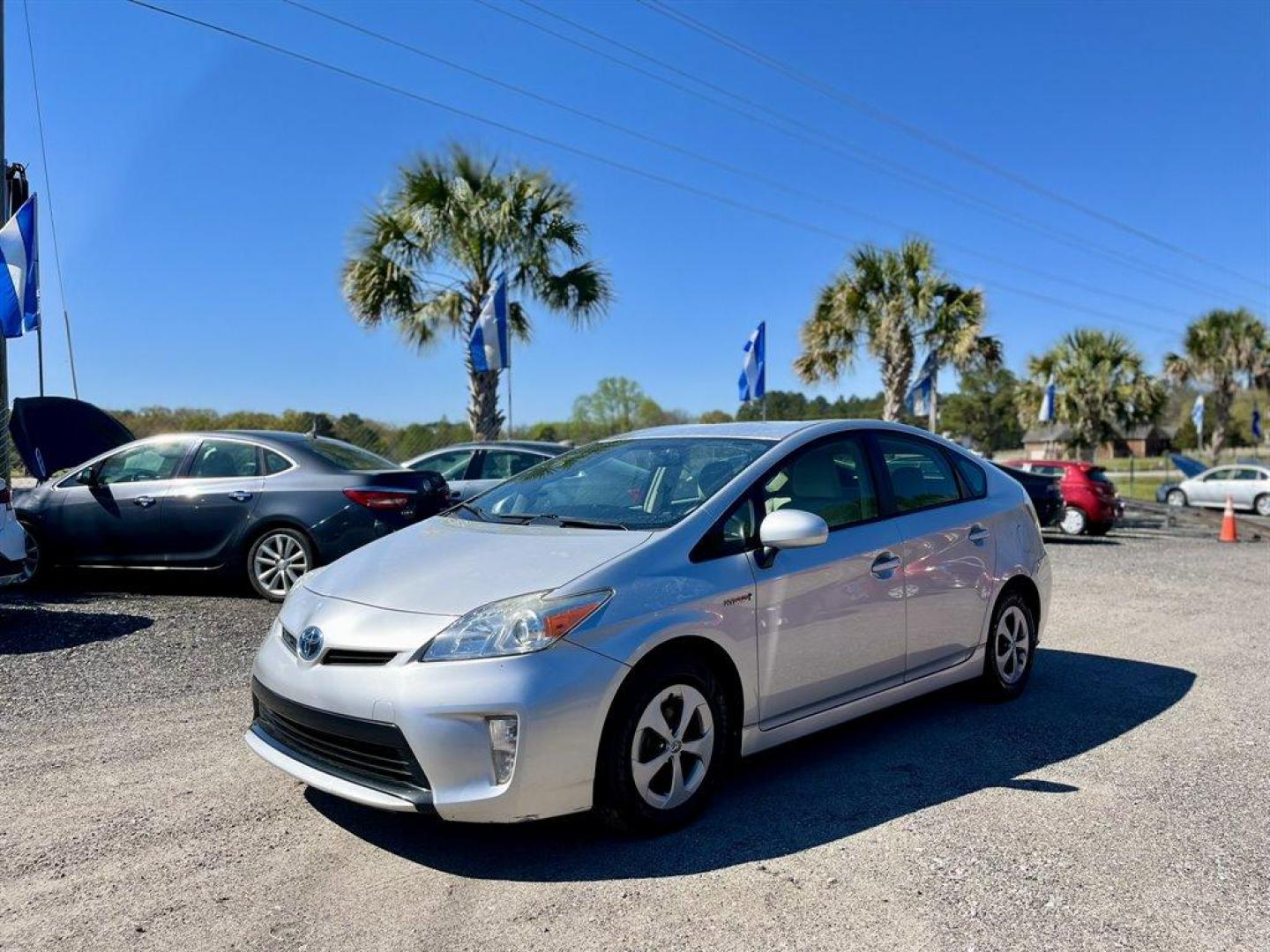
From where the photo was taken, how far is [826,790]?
3.91 metres

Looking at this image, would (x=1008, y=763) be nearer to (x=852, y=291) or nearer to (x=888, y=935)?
(x=888, y=935)

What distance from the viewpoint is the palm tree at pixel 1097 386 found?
111 feet

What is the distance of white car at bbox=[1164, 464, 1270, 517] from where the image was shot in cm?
2603

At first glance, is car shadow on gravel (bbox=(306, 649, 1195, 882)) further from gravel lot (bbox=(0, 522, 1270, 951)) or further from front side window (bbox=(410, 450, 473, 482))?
→ front side window (bbox=(410, 450, 473, 482))

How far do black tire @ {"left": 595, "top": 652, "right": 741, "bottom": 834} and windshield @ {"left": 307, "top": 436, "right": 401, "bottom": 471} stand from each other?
16.8ft

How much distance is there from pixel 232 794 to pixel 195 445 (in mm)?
4902

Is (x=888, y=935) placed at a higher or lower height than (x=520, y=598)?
lower

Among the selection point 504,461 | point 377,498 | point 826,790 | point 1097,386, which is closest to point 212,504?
point 377,498

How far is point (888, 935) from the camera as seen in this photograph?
9.06 ft

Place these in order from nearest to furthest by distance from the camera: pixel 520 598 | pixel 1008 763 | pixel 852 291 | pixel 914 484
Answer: pixel 520 598
pixel 1008 763
pixel 914 484
pixel 852 291

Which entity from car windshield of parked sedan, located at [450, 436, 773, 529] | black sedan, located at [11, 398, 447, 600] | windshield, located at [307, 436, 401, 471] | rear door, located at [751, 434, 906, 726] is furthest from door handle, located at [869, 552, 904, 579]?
windshield, located at [307, 436, 401, 471]

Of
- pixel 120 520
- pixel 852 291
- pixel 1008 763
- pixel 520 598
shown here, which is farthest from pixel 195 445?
pixel 852 291

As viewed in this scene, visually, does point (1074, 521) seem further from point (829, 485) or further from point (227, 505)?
point (227, 505)

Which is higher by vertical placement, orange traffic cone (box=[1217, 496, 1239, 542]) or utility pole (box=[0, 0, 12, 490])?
utility pole (box=[0, 0, 12, 490])
